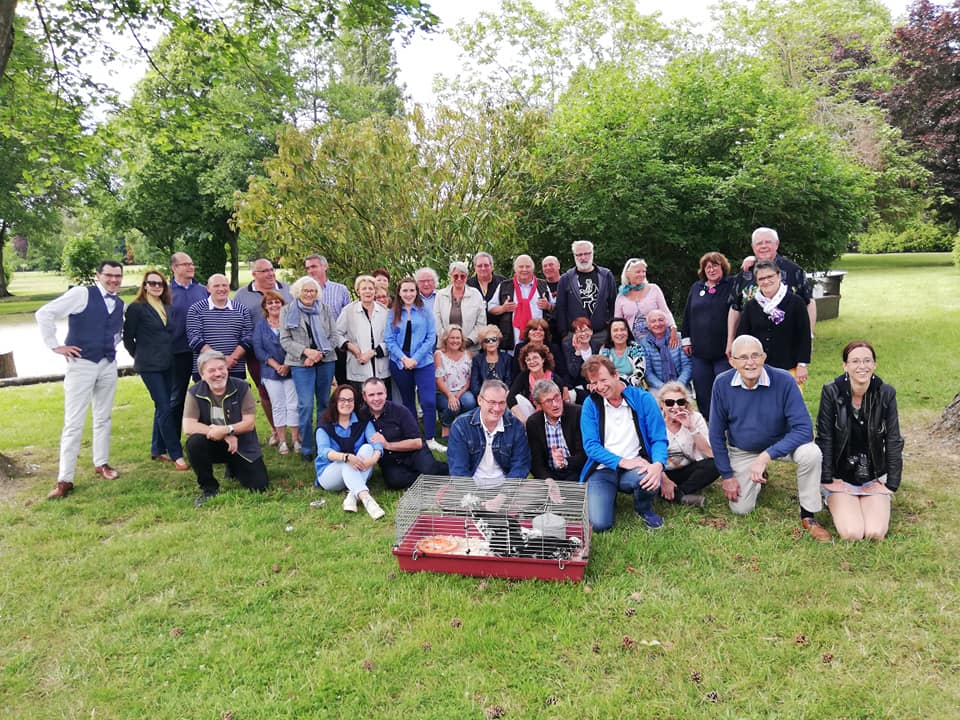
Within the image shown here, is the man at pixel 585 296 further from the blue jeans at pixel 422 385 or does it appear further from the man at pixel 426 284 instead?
the blue jeans at pixel 422 385

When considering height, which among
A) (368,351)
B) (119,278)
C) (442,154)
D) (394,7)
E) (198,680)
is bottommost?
(198,680)

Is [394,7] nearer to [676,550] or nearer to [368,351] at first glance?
[368,351]

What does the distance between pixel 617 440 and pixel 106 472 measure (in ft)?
16.4

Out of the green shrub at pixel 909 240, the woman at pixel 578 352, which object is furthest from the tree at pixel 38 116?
the green shrub at pixel 909 240

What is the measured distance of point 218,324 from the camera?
6363 millimetres

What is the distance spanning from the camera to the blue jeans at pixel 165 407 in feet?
20.8

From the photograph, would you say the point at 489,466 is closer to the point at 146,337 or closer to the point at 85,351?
the point at 146,337

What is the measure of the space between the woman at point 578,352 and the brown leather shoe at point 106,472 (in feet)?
15.2

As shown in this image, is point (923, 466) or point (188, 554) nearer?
point (188, 554)

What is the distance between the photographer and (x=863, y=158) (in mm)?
20031

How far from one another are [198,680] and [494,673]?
59.5 inches

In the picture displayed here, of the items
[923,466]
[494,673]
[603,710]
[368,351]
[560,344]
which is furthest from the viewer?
[560,344]

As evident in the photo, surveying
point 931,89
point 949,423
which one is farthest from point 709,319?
point 931,89

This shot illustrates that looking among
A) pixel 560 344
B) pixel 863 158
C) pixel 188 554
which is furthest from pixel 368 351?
pixel 863 158
